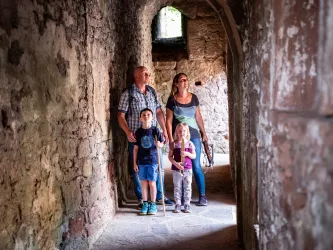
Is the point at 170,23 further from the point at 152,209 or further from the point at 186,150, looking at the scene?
the point at 152,209

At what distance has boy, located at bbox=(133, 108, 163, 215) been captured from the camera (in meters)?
4.01

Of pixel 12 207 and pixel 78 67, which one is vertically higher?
pixel 78 67

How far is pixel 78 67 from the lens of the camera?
3.11m

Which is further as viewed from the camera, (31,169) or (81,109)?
(81,109)

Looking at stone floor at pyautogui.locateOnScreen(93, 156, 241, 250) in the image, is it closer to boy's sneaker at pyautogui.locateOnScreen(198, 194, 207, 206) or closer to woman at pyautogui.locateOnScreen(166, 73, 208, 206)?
boy's sneaker at pyautogui.locateOnScreen(198, 194, 207, 206)

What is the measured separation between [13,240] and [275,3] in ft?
5.49

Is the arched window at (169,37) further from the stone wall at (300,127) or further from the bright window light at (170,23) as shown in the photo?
the stone wall at (300,127)

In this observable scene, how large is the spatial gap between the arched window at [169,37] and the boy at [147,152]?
4.40m


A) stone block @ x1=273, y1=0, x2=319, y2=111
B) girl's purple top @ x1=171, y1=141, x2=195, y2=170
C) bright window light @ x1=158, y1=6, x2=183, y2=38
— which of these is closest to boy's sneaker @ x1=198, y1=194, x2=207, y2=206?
girl's purple top @ x1=171, y1=141, x2=195, y2=170

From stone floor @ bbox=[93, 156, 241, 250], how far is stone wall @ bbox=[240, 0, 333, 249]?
231 cm

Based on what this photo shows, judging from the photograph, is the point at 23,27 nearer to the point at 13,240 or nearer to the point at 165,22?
the point at 13,240

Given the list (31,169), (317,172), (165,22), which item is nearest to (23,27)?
(31,169)

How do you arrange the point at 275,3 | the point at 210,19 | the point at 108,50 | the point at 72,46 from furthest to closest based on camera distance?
1. the point at 210,19
2. the point at 108,50
3. the point at 72,46
4. the point at 275,3

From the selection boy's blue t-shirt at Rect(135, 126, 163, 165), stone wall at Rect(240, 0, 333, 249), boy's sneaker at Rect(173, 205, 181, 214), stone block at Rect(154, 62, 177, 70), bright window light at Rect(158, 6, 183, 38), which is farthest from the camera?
bright window light at Rect(158, 6, 183, 38)
